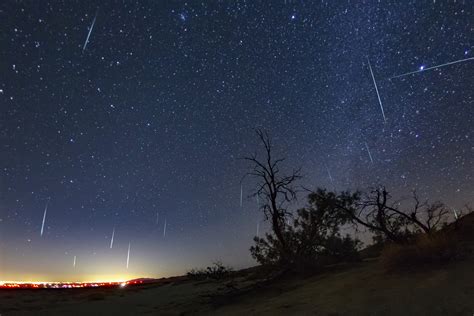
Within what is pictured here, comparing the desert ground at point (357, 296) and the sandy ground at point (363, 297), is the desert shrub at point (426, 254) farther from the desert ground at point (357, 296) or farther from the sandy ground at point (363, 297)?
the sandy ground at point (363, 297)

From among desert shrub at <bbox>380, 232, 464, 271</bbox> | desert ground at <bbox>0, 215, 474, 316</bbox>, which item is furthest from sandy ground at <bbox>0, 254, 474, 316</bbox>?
desert shrub at <bbox>380, 232, 464, 271</bbox>

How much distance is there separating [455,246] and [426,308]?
4456 millimetres

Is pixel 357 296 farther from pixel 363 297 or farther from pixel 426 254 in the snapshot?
pixel 426 254

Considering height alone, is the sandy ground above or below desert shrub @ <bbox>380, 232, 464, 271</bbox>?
below

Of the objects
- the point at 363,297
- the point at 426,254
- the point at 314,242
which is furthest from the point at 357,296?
the point at 314,242

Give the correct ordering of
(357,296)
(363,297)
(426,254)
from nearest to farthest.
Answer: (363,297)
(357,296)
(426,254)

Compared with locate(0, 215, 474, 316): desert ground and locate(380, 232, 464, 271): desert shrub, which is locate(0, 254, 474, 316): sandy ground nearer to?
locate(0, 215, 474, 316): desert ground

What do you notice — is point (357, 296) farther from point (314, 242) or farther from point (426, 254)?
point (314, 242)

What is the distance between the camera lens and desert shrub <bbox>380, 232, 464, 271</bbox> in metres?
9.93

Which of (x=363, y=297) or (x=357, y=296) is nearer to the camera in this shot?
(x=363, y=297)

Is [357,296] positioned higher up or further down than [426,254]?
further down

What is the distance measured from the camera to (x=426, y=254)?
1012 cm

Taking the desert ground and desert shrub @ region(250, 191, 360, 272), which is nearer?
the desert ground

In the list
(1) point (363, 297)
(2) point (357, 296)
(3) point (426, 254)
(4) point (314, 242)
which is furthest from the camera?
(4) point (314, 242)
